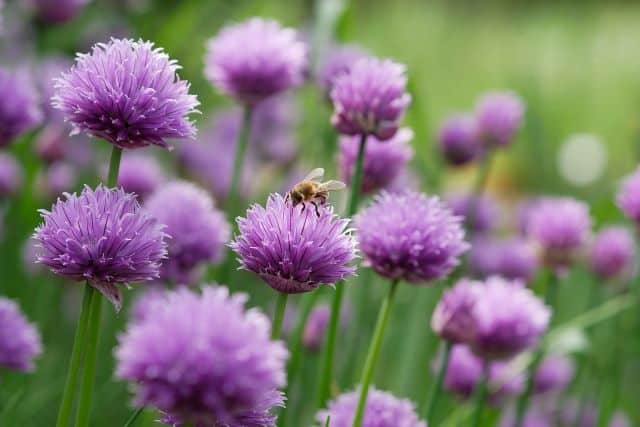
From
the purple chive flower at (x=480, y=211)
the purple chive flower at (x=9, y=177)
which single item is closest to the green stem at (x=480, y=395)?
the purple chive flower at (x=480, y=211)

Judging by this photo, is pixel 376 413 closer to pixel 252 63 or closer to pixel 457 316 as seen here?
pixel 457 316

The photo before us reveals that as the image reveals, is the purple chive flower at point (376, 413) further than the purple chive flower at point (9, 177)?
No

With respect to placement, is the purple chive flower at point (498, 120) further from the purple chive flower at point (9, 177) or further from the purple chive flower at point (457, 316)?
the purple chive flower at point (9, 177)

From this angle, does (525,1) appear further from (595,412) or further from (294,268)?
(294,268)

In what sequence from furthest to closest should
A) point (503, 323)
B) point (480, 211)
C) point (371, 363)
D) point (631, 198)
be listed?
point (480, 211), point (631, 198), point (503, 323), point (371, 363)

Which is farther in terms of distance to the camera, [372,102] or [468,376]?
[468,376]

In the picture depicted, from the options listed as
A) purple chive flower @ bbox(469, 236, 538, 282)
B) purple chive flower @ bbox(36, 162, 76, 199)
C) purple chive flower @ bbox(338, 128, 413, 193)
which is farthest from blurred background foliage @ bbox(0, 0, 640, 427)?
purple chive flower @ bbox(338, 128, 413, 193)

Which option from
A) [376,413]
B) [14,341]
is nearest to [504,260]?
[376,413]
